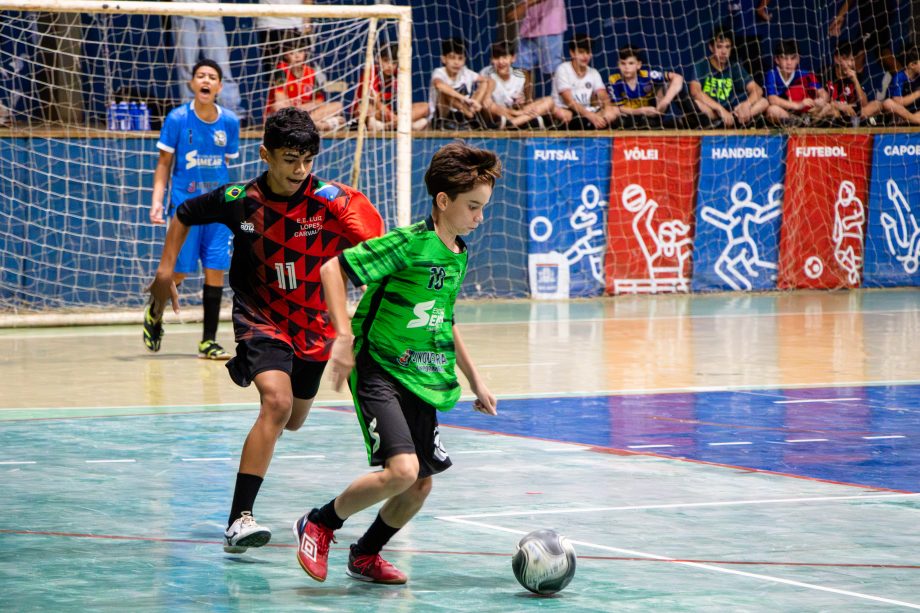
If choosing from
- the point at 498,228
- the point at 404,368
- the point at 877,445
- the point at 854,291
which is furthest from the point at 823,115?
the point at 404,368

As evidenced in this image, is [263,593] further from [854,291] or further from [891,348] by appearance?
[854,291]


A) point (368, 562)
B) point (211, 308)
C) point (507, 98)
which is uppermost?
point (507, 98)

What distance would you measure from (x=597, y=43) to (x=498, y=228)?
342 centimetres

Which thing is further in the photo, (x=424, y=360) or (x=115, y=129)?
(x=115, y=129)

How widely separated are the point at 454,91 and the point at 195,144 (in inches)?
231

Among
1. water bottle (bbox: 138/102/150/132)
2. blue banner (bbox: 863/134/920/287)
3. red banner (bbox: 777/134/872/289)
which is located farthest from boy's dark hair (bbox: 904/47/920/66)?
water bottle (bbox: 138/102/150/132)

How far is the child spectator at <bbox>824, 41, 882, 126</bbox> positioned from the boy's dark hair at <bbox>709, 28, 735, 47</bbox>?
1.49 meters

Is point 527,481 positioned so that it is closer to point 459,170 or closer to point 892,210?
point 459,170

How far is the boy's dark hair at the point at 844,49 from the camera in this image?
20406 millimetres

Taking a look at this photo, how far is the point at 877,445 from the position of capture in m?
8.56

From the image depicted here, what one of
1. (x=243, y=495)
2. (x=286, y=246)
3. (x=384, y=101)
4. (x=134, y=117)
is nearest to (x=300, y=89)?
(x=384, y=101)

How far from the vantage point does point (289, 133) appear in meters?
6.01

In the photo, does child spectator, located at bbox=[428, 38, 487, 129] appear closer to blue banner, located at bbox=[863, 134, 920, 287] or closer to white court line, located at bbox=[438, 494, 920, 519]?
blue banner, located at bbox=[863, 134, 920, 287]

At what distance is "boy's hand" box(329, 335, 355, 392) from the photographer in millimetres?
5051
